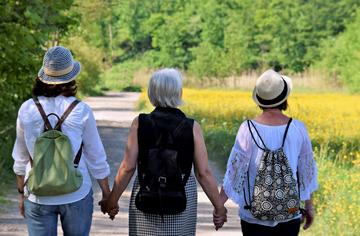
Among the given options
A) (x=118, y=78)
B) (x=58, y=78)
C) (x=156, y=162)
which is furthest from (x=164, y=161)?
(x=118, y=78)

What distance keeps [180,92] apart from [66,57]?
2.22 feet

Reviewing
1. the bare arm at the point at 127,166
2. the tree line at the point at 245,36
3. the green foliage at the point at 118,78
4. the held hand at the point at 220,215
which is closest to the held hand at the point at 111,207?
the bare arm at the point at 127,166

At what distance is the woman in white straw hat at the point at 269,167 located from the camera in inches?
220

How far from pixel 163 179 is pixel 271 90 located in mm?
830

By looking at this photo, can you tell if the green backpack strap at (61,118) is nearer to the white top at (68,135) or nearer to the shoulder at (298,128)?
the white top at (68,135)

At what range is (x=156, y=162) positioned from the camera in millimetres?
5523

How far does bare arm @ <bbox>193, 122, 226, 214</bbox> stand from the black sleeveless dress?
0.10ft

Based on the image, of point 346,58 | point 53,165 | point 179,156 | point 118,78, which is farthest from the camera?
point 118,78

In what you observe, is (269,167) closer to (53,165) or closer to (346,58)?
A: (53,165)

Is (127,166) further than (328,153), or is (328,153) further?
(328,153)

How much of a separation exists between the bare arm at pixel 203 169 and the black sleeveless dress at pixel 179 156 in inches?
1.2

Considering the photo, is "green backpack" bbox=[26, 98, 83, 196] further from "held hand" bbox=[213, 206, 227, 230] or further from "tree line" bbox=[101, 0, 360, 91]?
"tree line" bbox=[101, 0, 360, 91]

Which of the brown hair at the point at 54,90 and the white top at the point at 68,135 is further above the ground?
the brown hair at the point at 54,90

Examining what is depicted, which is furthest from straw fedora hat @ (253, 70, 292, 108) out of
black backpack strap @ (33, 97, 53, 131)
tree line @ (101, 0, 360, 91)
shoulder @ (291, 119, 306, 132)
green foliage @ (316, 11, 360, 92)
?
tree line @ (101, 0, 360, 91)
